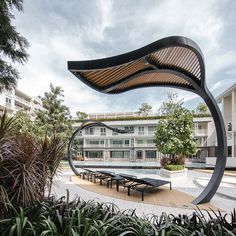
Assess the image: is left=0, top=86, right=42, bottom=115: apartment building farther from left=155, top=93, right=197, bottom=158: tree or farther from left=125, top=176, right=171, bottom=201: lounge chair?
left=125, top=176, right=171, bottom=201: lounge chair

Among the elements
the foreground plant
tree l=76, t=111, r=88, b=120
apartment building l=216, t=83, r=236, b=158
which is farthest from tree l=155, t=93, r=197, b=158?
tree l=76, t=111, r=88, b=120

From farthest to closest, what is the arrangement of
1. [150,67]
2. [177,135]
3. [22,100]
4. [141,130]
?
[22,100] < [141,130] < [177,135] < [150,67]

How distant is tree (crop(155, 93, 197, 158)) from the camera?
15.0 meters

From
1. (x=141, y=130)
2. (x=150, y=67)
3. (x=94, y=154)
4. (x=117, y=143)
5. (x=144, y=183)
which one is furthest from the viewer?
(x=94, y=154)

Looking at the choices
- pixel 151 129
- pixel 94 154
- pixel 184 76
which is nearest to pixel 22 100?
pixel 94 154

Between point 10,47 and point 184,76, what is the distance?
208 inches

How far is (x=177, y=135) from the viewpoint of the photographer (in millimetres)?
15398

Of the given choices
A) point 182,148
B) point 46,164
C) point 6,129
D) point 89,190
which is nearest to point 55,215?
point 46,164

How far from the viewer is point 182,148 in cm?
1505

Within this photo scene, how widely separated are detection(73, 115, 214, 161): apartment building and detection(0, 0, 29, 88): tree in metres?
31.9

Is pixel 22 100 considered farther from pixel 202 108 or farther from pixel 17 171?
pixel 17 171

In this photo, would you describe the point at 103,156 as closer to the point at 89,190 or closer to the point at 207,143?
the point at 207,143

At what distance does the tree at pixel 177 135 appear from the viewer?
49.3 ft

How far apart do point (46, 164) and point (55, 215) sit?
132cm
